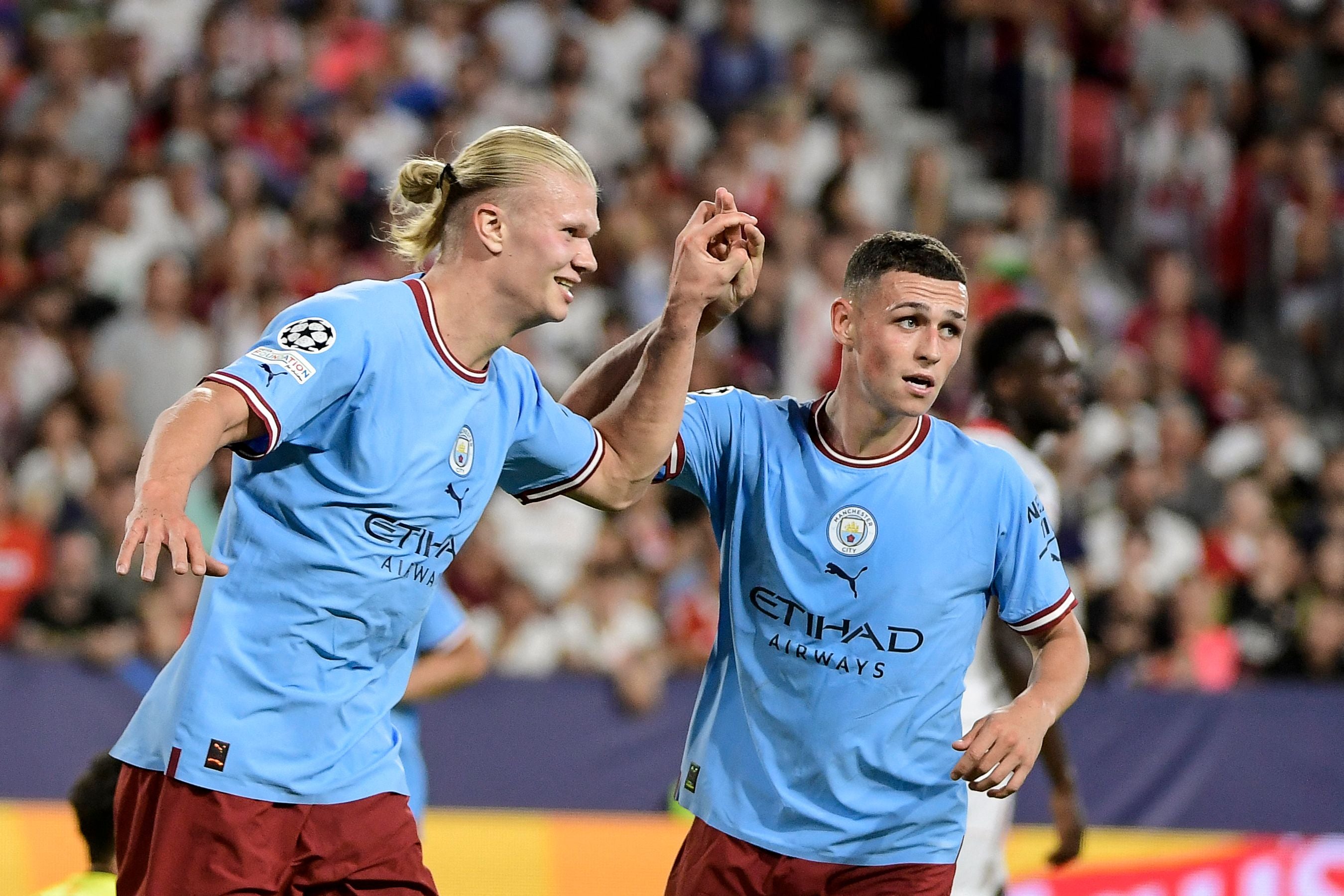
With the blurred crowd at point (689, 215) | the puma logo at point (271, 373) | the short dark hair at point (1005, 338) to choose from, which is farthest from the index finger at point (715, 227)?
the blurred crowd at point (689, 215)

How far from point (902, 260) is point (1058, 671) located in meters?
1.03

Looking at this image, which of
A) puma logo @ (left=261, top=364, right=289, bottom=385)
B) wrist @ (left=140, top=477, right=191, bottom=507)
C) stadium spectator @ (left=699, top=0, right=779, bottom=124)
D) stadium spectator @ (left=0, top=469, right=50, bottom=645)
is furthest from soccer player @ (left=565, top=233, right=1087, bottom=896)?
stadium spectator @ (left=699, top=0, right=779, bottom=124)

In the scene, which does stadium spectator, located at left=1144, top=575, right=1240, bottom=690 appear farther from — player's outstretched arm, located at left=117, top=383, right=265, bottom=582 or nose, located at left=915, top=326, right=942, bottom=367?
player's outstretched arm, located at left=117, top=383, right=265, bottom=582

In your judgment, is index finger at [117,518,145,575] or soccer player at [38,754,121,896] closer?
index finger at [117,518,145,575]

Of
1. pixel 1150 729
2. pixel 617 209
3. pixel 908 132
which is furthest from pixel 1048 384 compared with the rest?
pixel 908 132

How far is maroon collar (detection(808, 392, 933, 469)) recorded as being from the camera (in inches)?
167

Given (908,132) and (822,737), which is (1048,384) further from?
(908,132)

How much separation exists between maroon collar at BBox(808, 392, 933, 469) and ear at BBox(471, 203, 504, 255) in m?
0.90

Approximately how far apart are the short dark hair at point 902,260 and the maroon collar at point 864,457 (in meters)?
0.29

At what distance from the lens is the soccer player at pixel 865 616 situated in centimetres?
409

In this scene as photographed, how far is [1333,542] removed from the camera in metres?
10.4

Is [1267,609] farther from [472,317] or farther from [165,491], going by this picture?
[165,491]

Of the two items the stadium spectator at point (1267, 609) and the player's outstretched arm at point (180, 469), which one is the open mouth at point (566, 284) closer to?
the player's outstretched arm at point (180, 469)

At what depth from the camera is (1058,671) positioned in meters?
4.07
